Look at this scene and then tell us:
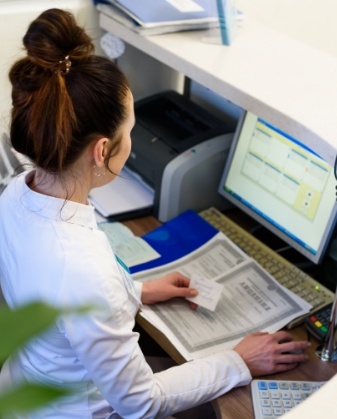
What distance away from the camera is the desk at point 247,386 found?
3.69ft

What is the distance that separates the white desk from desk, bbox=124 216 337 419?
447mm

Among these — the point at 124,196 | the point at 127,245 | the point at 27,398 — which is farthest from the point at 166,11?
the point at 27,398

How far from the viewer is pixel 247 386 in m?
1.18

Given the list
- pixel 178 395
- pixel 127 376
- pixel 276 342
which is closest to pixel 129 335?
pixel 127 376

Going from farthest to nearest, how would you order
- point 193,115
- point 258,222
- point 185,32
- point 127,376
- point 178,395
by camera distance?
point 193,115 < point 258,222 < point 185,32 < point 178,395 < point 127,376

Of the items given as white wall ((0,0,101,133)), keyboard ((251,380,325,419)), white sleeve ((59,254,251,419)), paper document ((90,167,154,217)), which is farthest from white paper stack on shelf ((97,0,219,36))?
keyboard ((251,380,325,419))

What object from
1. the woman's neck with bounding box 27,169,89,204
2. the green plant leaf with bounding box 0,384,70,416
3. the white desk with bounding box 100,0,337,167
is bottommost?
the woman's neck with bounding box 27,169,89,204

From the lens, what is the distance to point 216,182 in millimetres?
1745

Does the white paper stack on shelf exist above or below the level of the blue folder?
above

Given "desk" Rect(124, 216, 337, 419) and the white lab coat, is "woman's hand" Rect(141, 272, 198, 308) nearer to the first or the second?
"desk" Rect(124, 216, 337, 419)

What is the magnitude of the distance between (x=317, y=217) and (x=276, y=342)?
0.36 meters

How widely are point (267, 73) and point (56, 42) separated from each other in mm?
538

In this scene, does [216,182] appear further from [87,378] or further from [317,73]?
[87,378]

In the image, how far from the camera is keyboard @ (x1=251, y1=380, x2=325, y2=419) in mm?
1103
